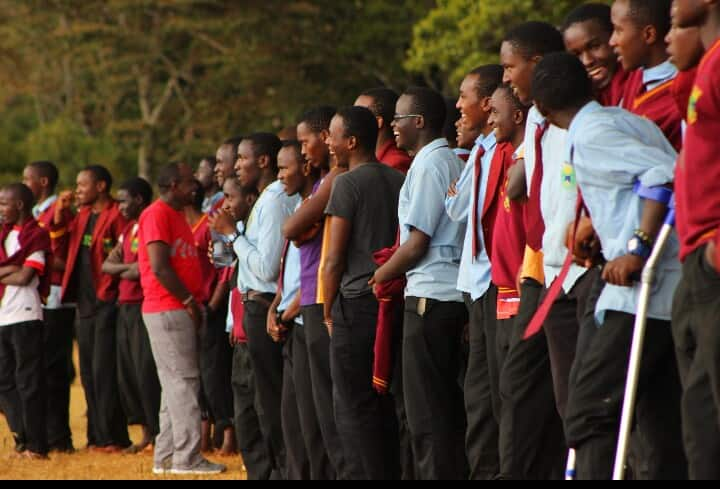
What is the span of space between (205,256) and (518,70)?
5.07 meters

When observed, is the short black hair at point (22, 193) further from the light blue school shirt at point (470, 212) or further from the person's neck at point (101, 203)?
the light blue school shirt at point (470, 212)

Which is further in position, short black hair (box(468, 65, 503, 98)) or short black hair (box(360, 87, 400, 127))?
short black hair (box(360, 87, 400, 127))

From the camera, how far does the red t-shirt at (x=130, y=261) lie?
11375 mm

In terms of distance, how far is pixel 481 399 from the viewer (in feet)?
21.9

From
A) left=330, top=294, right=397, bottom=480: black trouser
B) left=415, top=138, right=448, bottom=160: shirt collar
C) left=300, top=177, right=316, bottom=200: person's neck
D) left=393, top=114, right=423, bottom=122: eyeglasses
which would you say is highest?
left=393, top=114, right=423, bottom=122: eyeglasses

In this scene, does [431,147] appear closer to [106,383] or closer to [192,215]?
[192,215]

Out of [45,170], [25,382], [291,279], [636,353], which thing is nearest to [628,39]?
[636,353]

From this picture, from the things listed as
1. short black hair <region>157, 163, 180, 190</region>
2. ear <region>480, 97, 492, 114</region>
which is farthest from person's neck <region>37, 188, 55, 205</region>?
ear <region>480, 97, 492, 114</region>

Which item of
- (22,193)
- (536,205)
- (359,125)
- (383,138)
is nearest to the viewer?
(536,205)

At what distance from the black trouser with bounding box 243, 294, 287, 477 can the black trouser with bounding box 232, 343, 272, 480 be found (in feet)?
1.14

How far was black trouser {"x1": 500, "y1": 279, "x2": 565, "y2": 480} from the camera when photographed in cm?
604

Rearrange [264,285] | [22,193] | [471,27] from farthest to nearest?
[471,27] → [22,193] → [264,285]

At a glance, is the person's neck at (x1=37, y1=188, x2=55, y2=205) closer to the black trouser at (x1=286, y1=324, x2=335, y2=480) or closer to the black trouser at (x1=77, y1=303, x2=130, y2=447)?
the black trouser at (x1=77, y1=303, x2=130, y2=447)

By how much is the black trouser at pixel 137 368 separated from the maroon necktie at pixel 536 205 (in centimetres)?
577
